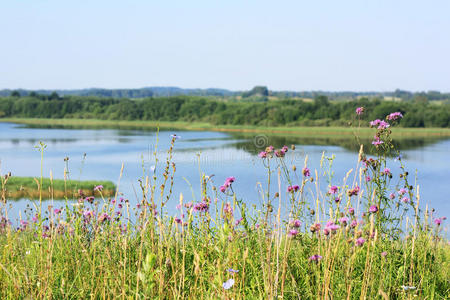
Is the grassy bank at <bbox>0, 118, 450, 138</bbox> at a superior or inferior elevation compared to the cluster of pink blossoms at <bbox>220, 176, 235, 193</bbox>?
inferior

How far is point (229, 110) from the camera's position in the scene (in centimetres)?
8844

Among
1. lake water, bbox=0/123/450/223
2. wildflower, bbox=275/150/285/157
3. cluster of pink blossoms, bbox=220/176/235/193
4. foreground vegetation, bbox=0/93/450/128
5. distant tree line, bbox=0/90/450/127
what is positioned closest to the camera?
cluster of pink blossoms, bbox=220/176/235/193

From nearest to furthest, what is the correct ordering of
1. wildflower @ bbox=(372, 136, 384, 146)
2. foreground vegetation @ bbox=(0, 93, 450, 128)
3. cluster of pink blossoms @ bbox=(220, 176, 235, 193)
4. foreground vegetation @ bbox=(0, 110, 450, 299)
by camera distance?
foreground vegetation @ bbox=(0, 110, 450, 299)
cluster of pink blossoms @ bbox=(220, 176, 235, 193)
wildflower @ bbox=(372, 136, 384, 146)
foreground vegetation @ bbox=(0, 93, 450, 128)

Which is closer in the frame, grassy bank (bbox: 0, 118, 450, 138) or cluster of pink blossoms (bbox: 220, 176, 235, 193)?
cluster of pink blossoms (bbox: 220, 176, 235, 193)

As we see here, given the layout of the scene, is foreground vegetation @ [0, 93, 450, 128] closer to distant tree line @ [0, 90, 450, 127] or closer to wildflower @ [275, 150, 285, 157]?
distant tree line @ [0, 90, 450, 127]

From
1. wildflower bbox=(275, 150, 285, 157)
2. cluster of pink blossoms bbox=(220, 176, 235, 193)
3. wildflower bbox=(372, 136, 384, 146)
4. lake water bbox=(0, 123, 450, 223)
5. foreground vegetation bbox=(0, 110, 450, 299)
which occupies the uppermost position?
wildflower bbox=(372, 136, 384, 146)

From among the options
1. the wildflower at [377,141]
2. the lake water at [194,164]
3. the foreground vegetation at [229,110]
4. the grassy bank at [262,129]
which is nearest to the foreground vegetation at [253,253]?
the wildflower at [377,141]

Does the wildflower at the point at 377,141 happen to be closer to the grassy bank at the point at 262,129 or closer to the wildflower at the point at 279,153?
the wildflower at the point at 279,153

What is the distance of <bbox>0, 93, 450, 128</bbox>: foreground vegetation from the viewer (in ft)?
235

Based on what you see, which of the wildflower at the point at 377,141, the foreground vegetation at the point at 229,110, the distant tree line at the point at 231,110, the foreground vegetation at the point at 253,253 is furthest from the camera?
the foreground vegetation at the point at 229,110

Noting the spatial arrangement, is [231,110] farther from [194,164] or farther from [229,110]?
[194,164]

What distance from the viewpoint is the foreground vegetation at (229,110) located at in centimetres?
7175

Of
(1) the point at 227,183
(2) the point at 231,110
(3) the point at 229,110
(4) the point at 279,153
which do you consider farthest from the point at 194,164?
(3) the point at 229,110

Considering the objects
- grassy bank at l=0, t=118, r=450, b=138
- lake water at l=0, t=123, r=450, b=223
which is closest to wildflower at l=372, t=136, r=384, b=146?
lake water at l=0, t=123, r=450, b=223
